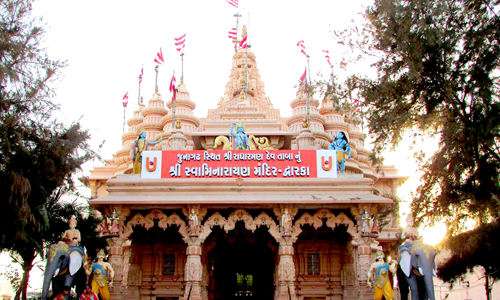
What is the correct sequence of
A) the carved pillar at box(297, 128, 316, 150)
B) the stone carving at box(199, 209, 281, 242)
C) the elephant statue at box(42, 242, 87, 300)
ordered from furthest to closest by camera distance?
the carved pillar at box(297, 128, 316, 150), the stone carving at box(199, 209, 281, 242), the elephant statue at box(42, 242, 87, 300)

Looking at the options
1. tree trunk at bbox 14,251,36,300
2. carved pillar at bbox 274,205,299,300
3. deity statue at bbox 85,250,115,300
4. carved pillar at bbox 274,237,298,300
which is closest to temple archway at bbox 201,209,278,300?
carved pillar at bbox 274,205,299,300

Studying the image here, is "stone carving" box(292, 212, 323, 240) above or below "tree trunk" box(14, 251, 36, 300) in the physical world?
above

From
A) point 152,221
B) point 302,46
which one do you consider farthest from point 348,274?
point 302,46

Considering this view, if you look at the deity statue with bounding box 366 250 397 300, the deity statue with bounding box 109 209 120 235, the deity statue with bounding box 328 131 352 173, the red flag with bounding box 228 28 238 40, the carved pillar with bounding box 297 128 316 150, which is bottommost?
the deity statue with bounding box 366 250 397 300

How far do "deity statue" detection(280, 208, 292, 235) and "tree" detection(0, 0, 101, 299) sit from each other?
751cm

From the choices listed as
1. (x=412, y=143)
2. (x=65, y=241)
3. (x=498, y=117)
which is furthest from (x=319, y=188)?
(x=65, y=241)

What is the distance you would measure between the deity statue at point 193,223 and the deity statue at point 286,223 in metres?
2.99

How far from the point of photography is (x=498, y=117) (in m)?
13.6

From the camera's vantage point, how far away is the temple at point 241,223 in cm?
1683

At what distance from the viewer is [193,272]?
16.5 meters

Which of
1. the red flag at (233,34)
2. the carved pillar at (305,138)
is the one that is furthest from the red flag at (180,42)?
the carved pillar at (305,138)

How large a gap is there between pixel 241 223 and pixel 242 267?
3556mm

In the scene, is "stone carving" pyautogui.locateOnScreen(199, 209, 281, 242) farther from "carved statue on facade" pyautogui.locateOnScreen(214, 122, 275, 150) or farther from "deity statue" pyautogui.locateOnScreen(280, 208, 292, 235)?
"carved statue on facade" pyautogui.locateOnScreen(214, 122, 275, 150)

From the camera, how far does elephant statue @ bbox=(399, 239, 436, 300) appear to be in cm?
1251
